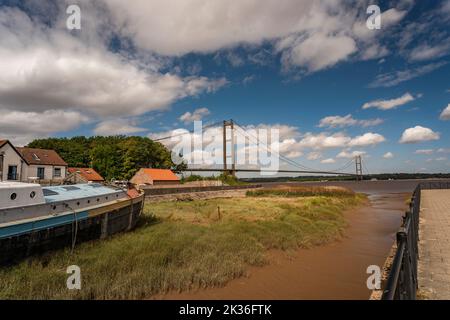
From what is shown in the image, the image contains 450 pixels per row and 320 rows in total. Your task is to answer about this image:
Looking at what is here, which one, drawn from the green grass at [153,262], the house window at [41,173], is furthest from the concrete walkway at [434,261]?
the house window at [41,173]

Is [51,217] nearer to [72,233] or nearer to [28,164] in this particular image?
[72,233]

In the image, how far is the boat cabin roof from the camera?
9.13 metres

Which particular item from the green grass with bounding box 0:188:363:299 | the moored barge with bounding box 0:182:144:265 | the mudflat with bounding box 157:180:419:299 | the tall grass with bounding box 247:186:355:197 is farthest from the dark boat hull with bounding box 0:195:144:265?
the tall grass with bounding box 247:186:355:197

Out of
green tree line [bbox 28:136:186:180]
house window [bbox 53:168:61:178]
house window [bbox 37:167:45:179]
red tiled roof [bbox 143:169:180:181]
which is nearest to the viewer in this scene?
house window [bbox 37:167:45:179]

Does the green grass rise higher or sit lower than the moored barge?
lower

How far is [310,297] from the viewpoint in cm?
645

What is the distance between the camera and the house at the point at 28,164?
27.5 m

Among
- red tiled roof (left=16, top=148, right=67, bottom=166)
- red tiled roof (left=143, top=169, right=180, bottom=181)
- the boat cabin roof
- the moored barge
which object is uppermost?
red tiled roof (left=16, top=148, right=67, bottom=166)

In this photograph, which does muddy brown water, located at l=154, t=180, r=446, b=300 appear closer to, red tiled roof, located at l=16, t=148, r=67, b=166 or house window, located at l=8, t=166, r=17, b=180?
house window, located at l=8, t=166, r=17, b=180

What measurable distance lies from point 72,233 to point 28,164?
27746 mm

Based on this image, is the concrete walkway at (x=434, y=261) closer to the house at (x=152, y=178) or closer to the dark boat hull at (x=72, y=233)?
the dark boat hull at (x=72, y=233)
